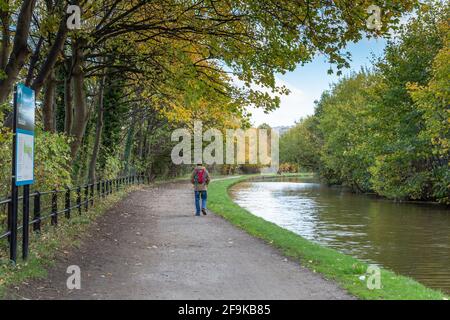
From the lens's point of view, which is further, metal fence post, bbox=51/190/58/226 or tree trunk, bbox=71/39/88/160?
tree trunk, bbox=71/39/88/160

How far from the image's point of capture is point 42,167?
477 inches

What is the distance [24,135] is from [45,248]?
2.63m

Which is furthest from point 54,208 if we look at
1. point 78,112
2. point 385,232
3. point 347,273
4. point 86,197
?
point 385,232

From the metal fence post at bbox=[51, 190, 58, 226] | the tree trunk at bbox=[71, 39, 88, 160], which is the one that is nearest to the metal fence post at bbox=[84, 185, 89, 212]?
the tree trunk at bbox=[71, 39, 88, 160]

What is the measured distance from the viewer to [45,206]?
1309cm

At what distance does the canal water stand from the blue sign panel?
26.9ft

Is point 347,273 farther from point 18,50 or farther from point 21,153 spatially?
point 18,50

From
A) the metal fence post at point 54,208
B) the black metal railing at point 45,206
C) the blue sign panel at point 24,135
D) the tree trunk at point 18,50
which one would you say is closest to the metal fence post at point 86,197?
the black metal railing at point 45,206

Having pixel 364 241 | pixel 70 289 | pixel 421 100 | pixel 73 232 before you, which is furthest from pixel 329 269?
pixel 421 100

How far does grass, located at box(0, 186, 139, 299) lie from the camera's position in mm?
7838

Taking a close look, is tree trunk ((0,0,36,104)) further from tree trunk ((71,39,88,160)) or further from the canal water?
the canal water

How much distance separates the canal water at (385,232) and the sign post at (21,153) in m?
8.11

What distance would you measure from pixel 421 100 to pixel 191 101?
16.4 meters

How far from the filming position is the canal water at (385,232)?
13358 mm
